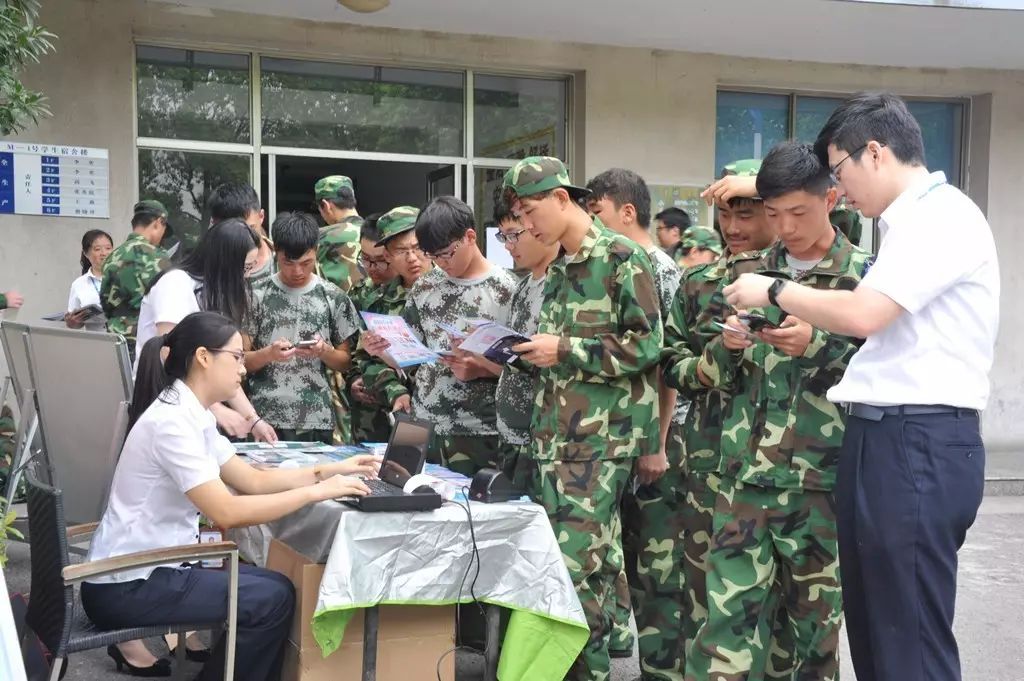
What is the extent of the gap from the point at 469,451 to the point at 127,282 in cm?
268

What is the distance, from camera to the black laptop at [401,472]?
128 inches

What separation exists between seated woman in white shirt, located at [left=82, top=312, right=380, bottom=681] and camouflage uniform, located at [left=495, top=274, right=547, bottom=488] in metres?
0.70

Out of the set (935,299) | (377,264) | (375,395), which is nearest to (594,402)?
(935,299)

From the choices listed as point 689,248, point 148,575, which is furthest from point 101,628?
point 689,248

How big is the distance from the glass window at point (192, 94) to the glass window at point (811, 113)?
5065 millimetres

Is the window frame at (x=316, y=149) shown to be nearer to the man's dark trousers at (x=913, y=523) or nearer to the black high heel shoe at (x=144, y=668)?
the black high heel shoe at (x=144, y=668)

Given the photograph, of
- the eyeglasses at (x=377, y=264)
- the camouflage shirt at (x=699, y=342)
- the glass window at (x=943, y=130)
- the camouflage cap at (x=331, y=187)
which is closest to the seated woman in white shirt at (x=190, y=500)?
the camouflage shirt at (x=699, y=342)

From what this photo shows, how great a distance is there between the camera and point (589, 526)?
371 centimetres

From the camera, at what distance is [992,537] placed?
7.09m

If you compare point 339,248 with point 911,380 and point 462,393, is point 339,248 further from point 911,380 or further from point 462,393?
point 911,380

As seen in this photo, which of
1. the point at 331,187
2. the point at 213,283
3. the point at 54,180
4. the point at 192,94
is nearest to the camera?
the point at 213,283

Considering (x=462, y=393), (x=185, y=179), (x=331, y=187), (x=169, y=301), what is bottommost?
(x=462, y=393)

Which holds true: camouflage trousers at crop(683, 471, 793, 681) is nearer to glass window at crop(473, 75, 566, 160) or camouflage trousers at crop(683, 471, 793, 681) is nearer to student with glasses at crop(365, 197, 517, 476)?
student with glasses at crop(365, 197, 517, 476)

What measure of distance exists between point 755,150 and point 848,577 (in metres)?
7.57
